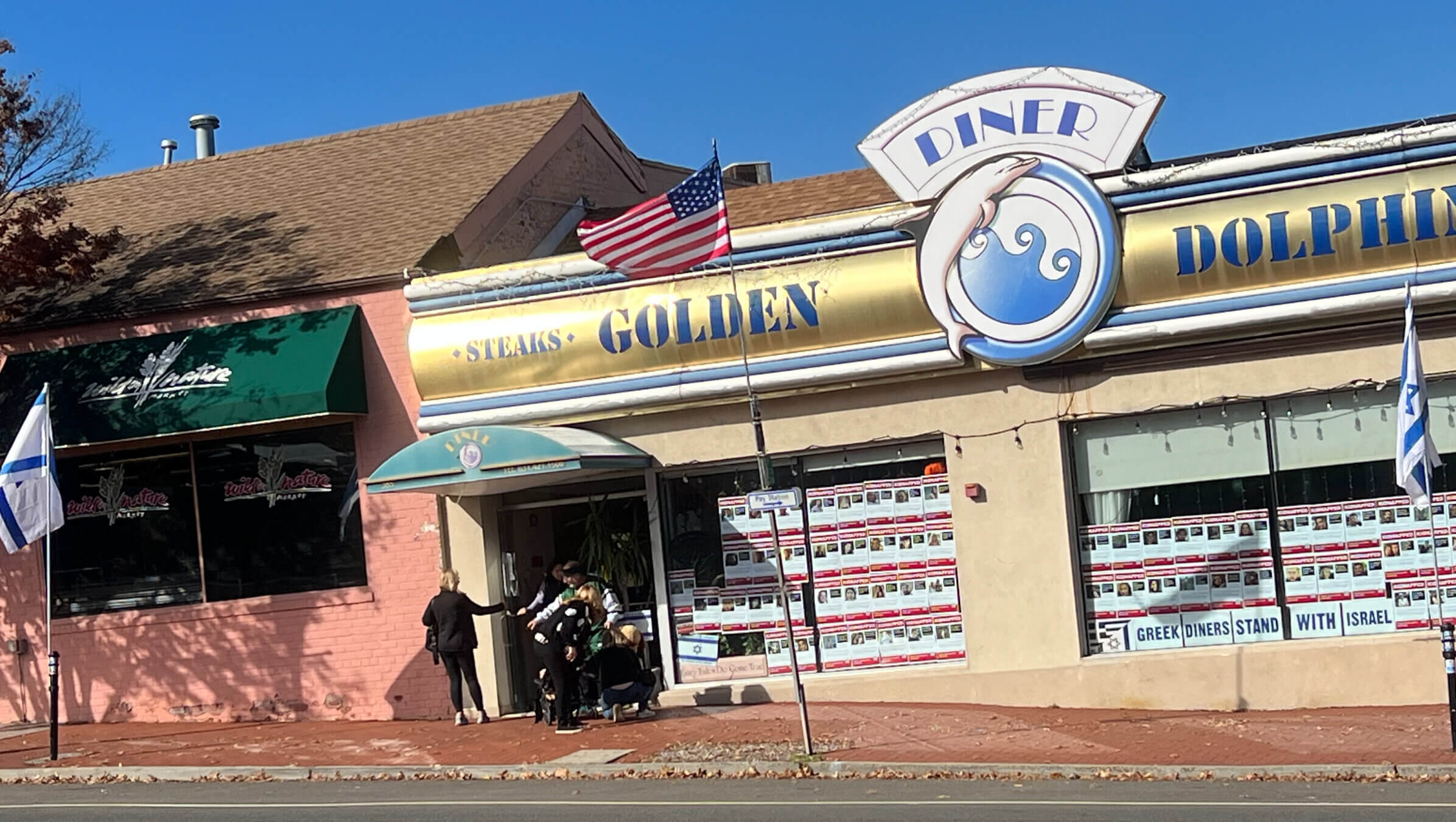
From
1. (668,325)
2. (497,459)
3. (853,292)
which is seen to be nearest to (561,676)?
(497,459)

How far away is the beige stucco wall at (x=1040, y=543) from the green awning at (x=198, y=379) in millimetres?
3843

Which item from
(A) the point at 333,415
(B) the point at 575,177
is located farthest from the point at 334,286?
(B) the point at 575,177

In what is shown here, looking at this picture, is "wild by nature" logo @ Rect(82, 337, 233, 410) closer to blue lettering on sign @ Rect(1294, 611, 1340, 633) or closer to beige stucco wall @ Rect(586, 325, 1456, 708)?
beige stucco wall @ Rect(586, 325, 1456, 708)

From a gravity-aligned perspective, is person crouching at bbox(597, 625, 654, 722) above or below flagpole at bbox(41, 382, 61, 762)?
below

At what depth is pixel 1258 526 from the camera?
1431 centimetres

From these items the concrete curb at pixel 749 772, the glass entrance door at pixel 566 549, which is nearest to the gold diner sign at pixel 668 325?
the glass entrance door at pixel 566 549

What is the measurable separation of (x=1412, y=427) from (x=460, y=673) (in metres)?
9.32

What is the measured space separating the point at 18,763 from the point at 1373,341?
13206mm

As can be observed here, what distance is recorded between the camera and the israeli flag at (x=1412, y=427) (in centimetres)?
1204

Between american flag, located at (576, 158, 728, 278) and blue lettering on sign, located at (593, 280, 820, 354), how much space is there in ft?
5.88

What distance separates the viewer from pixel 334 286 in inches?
663

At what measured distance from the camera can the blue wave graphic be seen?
47.3 feet

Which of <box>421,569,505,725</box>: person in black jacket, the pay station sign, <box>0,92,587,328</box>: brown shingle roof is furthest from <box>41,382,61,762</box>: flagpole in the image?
the pay station sign

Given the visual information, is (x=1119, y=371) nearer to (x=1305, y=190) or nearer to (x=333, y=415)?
(x=1305, y=190)
